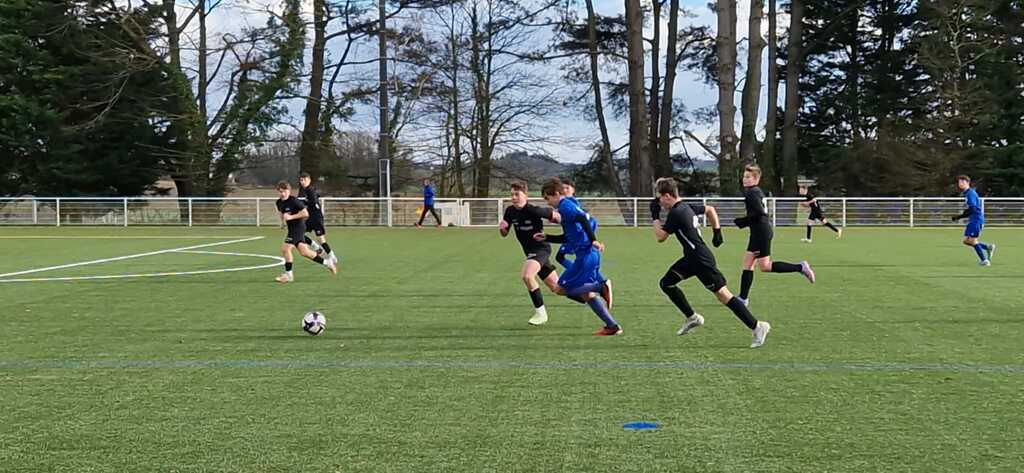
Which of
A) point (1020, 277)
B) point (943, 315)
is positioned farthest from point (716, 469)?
point (1020, 277)

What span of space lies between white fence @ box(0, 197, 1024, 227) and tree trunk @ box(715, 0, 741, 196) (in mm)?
3493

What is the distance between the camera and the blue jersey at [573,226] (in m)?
8.59

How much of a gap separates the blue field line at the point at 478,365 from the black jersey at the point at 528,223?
252 centimetres

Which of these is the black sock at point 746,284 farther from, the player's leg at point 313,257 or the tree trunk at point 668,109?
the tree trunk at point 668,109

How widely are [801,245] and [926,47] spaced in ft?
64.9

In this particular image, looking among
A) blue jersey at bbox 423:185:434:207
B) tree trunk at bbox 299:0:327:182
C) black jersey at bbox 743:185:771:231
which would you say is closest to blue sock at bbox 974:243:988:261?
black jersey at bbox 743:185:771:231

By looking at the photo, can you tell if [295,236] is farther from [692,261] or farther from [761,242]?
[692,261]

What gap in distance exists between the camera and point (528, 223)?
944 cm

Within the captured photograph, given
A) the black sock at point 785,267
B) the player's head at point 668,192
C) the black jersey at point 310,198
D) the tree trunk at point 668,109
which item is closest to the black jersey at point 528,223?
the player's head at point 668,192

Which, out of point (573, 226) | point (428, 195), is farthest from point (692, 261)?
point (428, 195)

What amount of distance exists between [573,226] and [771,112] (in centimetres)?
3818

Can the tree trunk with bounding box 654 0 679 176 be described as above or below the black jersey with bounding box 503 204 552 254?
above

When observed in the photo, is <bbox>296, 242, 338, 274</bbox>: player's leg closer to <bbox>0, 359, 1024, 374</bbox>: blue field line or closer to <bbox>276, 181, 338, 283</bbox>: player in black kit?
<bbox>276, 181, 338, 283</bbox>: player in black kit

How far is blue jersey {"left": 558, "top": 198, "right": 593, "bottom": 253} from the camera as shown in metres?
8.59
